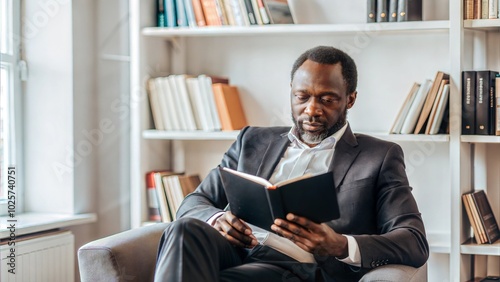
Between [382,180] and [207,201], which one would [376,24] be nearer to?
[382,180]

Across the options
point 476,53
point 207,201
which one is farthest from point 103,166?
point 476,53

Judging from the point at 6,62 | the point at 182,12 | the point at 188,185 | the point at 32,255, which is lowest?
the point at 32,255

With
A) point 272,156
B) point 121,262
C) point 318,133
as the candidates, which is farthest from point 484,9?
point 121,262

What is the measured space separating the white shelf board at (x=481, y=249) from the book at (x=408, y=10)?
0.87 metres

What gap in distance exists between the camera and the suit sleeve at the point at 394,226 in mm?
2127

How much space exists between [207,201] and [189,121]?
739 millimetres

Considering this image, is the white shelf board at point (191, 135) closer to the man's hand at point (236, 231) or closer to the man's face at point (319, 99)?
the man's face at point (319, 99)

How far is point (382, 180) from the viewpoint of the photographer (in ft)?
7.67

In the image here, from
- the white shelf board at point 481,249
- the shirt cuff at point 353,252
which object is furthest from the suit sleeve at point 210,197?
the white shelf board at point 481,249

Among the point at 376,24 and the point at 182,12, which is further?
the point at 182,12

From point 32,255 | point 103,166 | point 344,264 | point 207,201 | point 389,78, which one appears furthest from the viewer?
point 103,166

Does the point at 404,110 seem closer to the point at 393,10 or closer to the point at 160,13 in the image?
the point at 393,10

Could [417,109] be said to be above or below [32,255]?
above

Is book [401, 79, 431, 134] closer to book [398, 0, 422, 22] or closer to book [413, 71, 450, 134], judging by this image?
book [413, 71, 450, 134]
